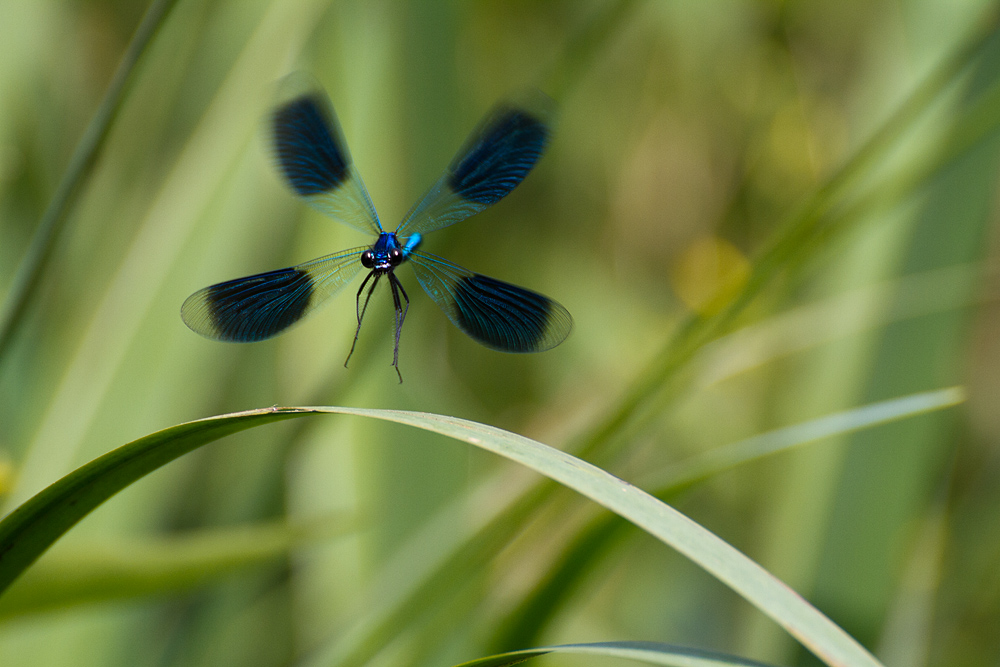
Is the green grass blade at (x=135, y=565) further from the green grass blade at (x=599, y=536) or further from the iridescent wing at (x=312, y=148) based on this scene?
the iridescent wing at (x=312, y=148)

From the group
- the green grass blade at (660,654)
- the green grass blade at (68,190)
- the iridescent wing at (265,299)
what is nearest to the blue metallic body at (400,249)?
the iridescent wing at (265,299)

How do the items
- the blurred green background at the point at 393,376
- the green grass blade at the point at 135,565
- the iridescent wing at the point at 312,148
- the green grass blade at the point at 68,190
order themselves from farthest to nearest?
the blurred green background at the point at 393,376 < the iridescent wing at the point at 312,148 < the green grass blade at the point at 68,190 < the green grass blade at the point at 135,565

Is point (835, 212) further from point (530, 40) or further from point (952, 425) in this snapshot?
point (530, 40)

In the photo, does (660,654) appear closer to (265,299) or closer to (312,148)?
(265,299)

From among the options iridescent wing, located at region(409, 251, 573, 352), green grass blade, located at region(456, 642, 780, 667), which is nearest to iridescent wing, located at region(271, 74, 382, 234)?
iridescent wing, located at region(409, 251, 573, 352)

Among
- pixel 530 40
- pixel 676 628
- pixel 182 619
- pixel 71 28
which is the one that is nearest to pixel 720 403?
pixel 676 628

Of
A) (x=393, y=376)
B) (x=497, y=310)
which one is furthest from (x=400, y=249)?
(x=393, y=376)
